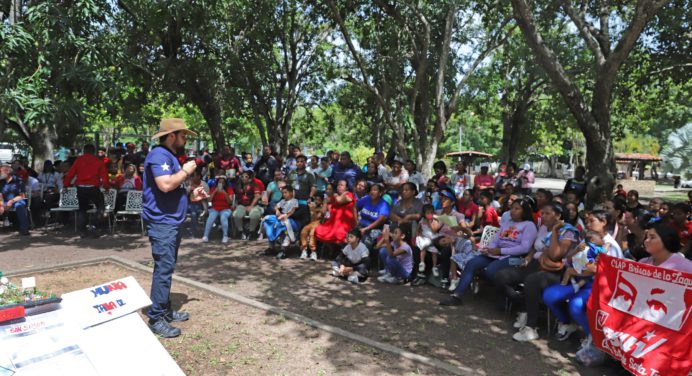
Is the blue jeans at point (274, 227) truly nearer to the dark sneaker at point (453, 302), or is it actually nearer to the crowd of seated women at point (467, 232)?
the crowd of seated women at point (467, 232)

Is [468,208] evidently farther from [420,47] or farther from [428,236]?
[420,47]

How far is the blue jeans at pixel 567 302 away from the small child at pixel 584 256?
7cm

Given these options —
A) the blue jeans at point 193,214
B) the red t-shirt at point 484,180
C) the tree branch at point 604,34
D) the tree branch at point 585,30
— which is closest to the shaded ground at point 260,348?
the blue jeans at point 193,214

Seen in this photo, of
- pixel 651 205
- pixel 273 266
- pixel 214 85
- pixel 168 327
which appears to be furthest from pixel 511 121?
pixel 168 327

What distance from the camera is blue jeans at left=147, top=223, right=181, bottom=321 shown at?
475 cm

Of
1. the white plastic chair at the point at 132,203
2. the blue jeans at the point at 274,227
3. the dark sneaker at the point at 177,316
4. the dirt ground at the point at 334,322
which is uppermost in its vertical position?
the white plastic chair at the point at 132,203

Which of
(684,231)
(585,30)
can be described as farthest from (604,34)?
(684,231)

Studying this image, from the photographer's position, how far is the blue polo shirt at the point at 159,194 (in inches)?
183

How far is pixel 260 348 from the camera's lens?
4.61 metres

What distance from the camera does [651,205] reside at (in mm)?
7332

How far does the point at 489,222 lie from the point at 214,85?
11.1m

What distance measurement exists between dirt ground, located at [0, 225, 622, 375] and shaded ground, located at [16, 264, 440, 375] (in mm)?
11

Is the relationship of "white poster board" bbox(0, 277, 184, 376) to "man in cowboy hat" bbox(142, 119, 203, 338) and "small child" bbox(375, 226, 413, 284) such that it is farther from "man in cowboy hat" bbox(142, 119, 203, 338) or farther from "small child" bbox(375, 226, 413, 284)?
"small child" bbox(375, 226, 413, 284)

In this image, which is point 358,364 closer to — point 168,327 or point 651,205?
point 168,327
